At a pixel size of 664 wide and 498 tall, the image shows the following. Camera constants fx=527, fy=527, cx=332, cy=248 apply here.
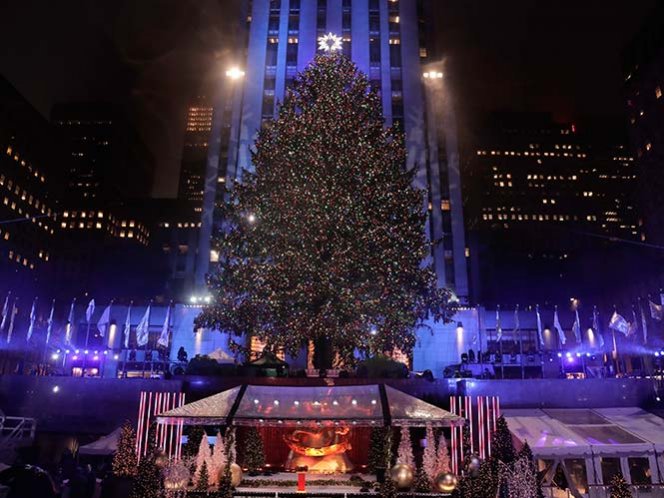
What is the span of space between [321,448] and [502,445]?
6172mm

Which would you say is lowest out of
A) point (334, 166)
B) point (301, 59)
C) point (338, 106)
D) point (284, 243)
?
point (284, 243)

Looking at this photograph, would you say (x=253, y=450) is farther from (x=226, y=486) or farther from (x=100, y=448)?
(x=100, y=448)

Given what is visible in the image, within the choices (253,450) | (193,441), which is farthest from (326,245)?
(193,441)

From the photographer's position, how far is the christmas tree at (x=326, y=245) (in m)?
25.5

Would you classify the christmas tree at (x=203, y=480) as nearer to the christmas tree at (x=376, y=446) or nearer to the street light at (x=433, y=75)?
the christmas tree at (x=376, y=446)

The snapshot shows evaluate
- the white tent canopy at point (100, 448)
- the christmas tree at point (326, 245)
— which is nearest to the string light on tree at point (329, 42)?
the christmas tree at point (326, 245)

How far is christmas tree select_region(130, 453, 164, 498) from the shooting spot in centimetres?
1377

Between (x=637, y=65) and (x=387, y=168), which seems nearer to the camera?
(x=387, y=168)

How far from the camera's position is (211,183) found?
50344mm

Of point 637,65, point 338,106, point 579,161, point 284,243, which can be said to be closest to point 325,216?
point 284,243

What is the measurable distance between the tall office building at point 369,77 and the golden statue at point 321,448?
28.9 m

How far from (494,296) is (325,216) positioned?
197 feet

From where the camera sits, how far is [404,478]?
46.9 feet

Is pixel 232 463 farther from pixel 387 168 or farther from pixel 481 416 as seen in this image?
pixel 387 168
